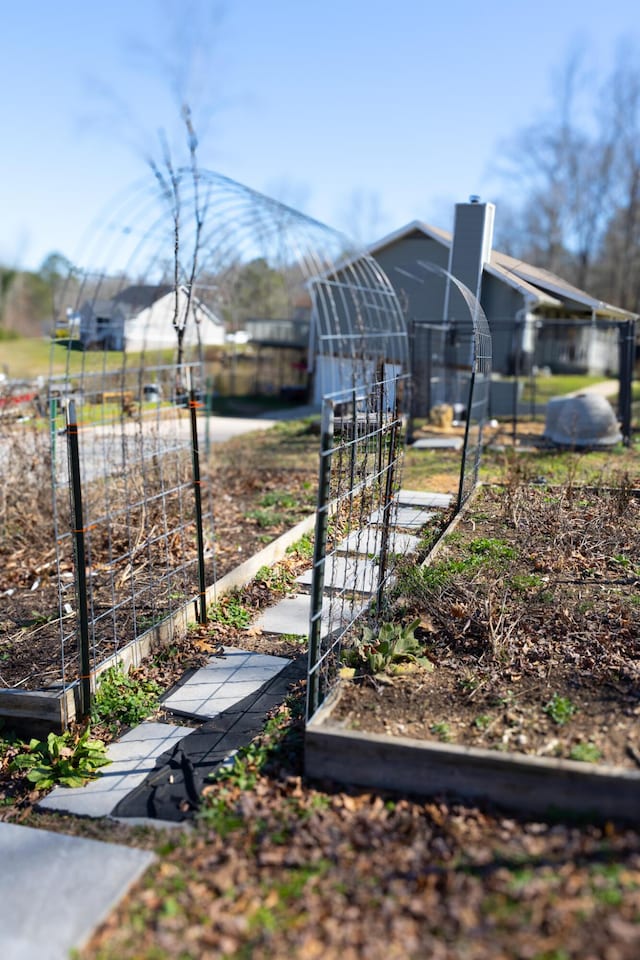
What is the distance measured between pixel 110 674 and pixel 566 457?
320 inches

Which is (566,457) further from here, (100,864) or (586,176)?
(586,176)

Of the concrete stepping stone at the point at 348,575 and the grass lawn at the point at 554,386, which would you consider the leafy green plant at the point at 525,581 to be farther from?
the grass lawn at the point at 554,386

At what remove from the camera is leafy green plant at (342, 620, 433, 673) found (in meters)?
4.45

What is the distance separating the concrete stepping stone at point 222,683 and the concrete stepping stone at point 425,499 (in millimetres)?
3414

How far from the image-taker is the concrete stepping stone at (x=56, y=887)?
2.92 metres

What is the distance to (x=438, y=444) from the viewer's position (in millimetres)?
12812

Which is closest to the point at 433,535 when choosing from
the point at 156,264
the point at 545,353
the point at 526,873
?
the point at 526,873

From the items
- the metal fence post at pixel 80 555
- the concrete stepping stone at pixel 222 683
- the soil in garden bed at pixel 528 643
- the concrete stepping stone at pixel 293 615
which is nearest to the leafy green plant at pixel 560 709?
the soil in garden bed at pixel 528 643

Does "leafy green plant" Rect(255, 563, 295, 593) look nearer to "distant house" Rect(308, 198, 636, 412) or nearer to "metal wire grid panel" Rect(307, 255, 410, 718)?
"metal wire grid panel" Rect(307, 255, 410, 718)

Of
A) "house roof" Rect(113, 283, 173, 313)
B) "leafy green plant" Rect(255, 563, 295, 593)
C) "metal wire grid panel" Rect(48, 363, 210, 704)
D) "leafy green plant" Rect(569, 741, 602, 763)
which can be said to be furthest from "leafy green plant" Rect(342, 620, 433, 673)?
"house roof" Rect(113, 283, 173, 313)

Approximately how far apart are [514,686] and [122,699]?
2.41m

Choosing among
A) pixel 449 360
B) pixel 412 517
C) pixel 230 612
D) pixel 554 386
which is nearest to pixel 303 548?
pixel 412 517

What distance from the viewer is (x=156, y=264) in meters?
11.6

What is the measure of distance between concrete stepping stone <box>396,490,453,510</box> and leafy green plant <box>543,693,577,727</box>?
4254 mm
